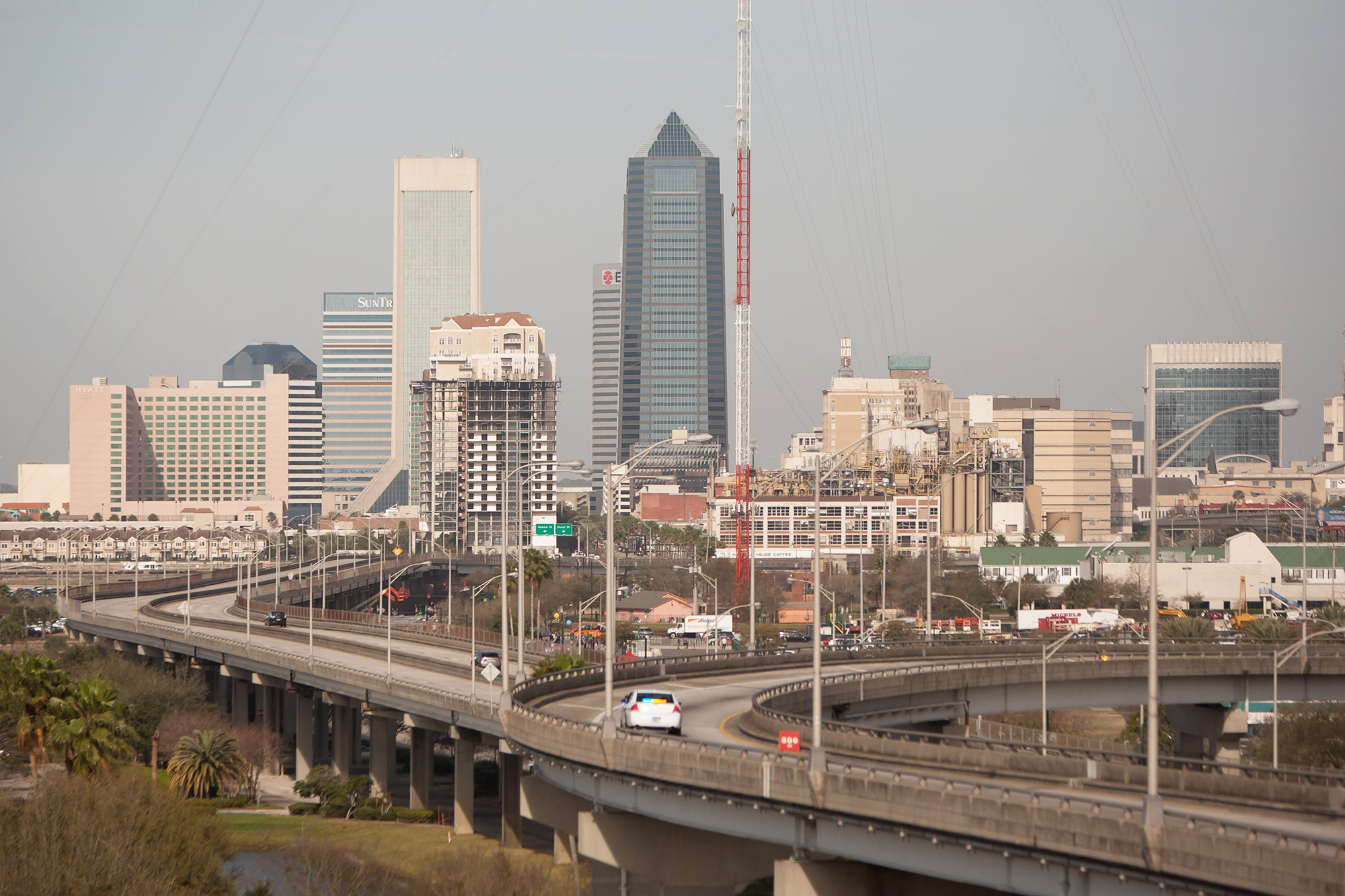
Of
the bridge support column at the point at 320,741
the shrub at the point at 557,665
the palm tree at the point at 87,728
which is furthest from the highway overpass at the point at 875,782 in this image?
the palm tree at the point at 87,728

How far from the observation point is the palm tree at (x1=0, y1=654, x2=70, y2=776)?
202 feet

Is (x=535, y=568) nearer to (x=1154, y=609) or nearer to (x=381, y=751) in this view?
(x=381, y=751)

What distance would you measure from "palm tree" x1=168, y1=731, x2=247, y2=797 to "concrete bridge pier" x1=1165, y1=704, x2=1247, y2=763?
182ft

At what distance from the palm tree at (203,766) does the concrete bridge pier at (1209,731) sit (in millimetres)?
55472

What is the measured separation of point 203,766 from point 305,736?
53.4 ft

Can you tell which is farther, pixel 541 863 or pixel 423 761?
pixel 423 761

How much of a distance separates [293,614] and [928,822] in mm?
111157

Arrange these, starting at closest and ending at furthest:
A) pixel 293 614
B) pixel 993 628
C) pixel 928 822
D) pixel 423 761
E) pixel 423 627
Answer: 1. pixel 928 822
2. pixel 423 761
3. pixel 423 627
4. pixel 293 614
5. pixel 993 628

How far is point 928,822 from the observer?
30453 mm

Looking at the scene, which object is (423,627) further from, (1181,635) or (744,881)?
(744,881)

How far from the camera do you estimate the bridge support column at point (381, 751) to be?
8031 cm

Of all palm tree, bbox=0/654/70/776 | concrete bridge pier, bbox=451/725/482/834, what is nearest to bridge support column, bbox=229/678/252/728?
concrete bridge pier, bbox=451/725/482/834

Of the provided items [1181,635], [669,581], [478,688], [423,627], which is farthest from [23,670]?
[669,581]

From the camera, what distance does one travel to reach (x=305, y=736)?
297ft
